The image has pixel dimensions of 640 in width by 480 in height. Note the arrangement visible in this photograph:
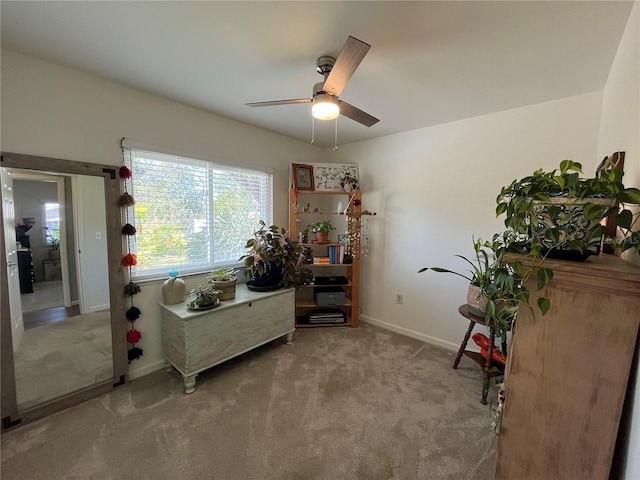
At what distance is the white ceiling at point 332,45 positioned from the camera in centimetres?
118

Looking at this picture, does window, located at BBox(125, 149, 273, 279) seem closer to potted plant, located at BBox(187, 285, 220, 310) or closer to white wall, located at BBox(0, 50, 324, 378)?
white wall, located at BBox(0, 50, 324, 378)

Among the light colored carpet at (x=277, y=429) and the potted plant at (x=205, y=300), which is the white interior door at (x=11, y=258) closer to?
the light colored carpet at (x=277, y=429)

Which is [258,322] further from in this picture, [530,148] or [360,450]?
[530,148]

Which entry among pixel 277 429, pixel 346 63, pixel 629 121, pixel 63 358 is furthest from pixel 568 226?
pixel 63 358

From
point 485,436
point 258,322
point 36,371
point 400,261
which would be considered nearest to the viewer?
point 485,436

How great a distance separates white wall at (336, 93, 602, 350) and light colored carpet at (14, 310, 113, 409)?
8.56 feet

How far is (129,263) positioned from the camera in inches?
78.4

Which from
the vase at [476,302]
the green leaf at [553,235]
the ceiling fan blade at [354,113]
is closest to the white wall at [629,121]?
the green leaf at [553,235]

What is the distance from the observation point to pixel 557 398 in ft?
2.57

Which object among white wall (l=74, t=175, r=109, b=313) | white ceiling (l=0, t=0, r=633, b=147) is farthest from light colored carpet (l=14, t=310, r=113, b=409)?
white ceiling (l=0, t=0, r=633, b=147)

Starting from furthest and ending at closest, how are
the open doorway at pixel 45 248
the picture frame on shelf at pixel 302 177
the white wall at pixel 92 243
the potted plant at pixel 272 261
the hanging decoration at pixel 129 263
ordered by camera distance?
the picture frame on shelf at pixel 302 177
the potted plant at pixel 272 261
the hanging decoration at pixel 129 263
the white wall at pixel 92 243
the open doorway at pixel 45 248

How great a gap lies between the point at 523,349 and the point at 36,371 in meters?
2.71

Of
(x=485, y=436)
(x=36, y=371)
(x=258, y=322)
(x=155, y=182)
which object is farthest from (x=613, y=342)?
(x=36, y=371)

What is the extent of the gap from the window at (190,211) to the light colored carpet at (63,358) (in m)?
0.48
